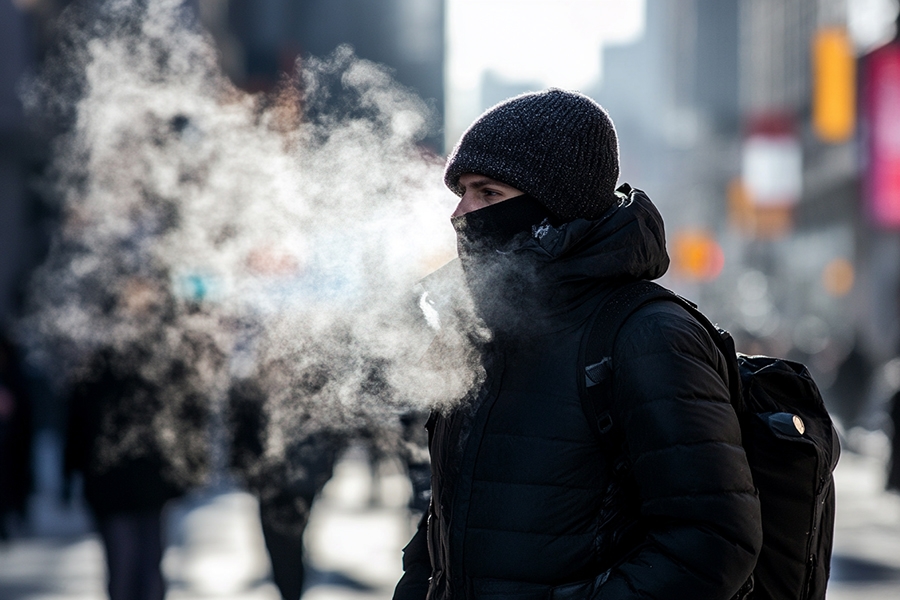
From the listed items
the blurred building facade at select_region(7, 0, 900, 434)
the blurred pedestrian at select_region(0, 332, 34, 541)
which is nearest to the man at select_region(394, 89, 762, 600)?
the blurred building facade at select_region(7, 0, 900, 434)

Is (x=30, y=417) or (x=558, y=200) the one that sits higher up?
(x=30, y=417)

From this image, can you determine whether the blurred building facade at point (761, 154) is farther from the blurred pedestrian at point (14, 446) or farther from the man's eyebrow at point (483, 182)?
the blurred pedestrian at point (14, 446)

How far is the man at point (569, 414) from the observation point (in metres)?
1.85

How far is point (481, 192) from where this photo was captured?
7.18 feet

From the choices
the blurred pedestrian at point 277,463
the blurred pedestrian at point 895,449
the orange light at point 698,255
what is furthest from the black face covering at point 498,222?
the orange light at point 698,255

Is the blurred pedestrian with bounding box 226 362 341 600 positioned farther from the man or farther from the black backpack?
the black backpack

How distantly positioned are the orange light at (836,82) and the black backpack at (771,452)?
23.1 metres

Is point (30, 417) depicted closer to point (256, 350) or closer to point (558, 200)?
point (256, 350)

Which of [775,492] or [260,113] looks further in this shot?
[260,113]

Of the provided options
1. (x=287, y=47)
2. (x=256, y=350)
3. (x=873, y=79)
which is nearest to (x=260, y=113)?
(x=256, y=350)

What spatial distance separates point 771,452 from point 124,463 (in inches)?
144

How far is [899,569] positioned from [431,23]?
5430 mm

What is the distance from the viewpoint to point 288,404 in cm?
473

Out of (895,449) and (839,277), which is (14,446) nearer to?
(895,449)
